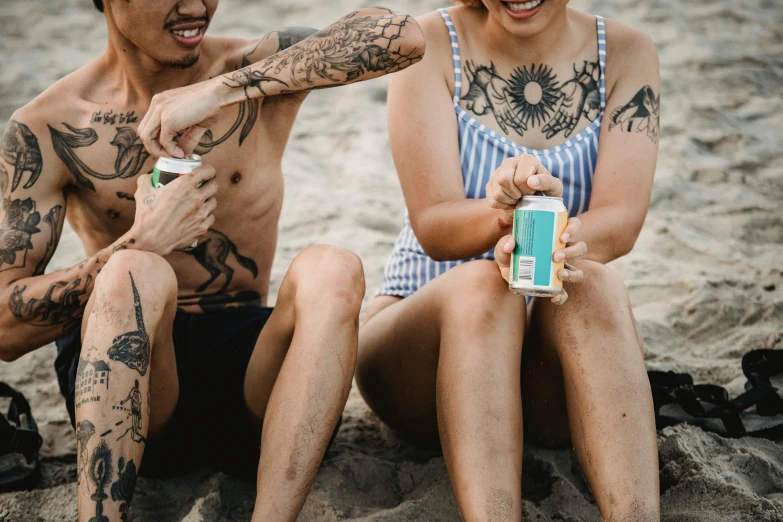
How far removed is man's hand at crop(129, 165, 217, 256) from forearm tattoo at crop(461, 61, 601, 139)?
0.80 m

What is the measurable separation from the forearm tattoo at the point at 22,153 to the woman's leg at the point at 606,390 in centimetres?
139

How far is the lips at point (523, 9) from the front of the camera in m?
2.28

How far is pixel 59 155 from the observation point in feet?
7.70

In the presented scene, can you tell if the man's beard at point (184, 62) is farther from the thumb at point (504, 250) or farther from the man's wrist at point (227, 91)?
the thumb at point (504, 250)

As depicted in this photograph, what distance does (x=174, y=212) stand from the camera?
6.89 ft

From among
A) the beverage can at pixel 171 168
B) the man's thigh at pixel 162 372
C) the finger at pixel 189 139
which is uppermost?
the finger at pixel 189 139

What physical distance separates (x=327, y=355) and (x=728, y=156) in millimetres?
2923

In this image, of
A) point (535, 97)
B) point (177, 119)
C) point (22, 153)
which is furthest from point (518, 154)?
point (22, 153)

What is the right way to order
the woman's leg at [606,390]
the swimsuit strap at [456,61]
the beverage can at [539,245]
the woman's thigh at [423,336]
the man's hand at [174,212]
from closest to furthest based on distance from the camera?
the beverage can at [539,245]
the woman's leg at [606,390]
the woman's thigh at [423,336]
the man's hand at [174,212]
the swimsuit strap at [456,61]

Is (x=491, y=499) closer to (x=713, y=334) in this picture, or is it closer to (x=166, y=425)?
(x=166, y=425)

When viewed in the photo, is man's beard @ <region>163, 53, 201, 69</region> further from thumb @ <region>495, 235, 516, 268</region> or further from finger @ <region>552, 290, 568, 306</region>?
finger @ <region>552, 290, 568, 306</region>

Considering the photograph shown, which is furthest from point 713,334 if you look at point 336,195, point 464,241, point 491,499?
point 336,195

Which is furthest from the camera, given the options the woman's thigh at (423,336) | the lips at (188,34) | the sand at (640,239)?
the lips at (188,34)

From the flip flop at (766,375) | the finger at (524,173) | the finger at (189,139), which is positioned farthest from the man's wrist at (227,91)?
the flip flop at (766,375)
